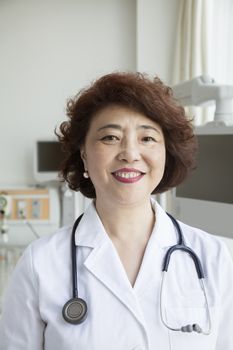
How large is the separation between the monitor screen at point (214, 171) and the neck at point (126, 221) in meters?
0.39

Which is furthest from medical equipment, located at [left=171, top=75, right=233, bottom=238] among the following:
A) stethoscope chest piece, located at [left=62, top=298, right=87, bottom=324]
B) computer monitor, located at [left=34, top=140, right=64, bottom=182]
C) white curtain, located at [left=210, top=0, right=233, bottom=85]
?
computer monitor, located at [left=34, top=140, right=64, bottom=182]

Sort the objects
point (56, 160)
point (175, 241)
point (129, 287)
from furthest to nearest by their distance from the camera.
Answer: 1. point (56, 160)
2. point (175, 241)
3. point (129, 287)

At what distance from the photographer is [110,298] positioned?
38.6 inches

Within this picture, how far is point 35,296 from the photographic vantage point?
993 millimetres

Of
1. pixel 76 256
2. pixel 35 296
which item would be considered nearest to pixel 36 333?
pixel 35 296

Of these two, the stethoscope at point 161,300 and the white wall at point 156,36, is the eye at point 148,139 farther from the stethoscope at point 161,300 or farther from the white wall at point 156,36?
the white wall at point 156,36

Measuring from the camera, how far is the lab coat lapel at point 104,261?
97 cm

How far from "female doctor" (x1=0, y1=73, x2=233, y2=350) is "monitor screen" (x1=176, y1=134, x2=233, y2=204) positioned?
0.32 meters

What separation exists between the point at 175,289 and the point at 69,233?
12.2 inches

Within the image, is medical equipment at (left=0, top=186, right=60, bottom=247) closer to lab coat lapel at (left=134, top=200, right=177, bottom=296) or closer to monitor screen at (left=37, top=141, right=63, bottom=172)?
monitor screen at (left=37, top=141, right=63, bottom=172)

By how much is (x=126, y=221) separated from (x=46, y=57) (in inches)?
85.8

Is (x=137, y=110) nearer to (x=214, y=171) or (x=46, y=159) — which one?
(x=214, y=171)

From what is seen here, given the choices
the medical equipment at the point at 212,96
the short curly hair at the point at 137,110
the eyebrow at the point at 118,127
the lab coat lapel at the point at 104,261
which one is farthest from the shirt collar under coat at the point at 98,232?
the medical equipment at the point at 212,96

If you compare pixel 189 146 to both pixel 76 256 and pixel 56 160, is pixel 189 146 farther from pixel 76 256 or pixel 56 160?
pixel 56 160
